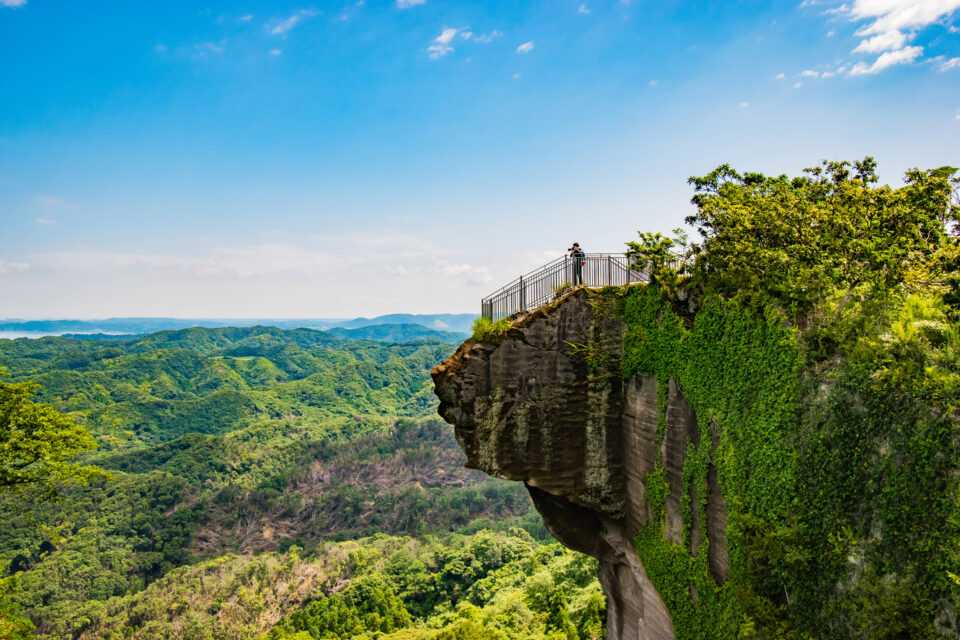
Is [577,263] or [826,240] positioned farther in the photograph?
[577,263]

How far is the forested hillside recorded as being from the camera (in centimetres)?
5522

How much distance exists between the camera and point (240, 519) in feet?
302

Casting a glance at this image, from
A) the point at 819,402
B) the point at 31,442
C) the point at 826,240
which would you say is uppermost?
the point at 826,240

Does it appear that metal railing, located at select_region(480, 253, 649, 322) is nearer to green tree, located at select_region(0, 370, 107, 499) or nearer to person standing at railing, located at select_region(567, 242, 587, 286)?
person standing at railing, located at select_region(567, 242, 587, 286)

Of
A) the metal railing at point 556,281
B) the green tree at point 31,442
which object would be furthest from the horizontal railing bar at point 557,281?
the green tree at point 31,442

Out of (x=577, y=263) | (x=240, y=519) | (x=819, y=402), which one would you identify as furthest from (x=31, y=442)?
(x=240, y=519)

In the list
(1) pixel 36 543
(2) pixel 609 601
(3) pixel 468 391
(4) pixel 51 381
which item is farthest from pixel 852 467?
(4) pixel 51 381

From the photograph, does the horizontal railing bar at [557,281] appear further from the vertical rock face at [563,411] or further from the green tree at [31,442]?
the green tree at [31,442]

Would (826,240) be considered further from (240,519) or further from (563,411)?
(240,519)

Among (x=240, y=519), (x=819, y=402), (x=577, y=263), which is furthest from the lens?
(x=240, y=519)

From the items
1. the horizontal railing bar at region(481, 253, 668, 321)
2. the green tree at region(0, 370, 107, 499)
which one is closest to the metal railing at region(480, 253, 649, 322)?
the horizontal railing bar at region(481, 253, 668, 321)

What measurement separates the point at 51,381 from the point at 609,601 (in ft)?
565

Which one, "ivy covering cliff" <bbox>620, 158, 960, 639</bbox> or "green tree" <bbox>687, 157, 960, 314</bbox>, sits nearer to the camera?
"ivy covering cliff" <bbox>620, 158, 960, 639</bbox>

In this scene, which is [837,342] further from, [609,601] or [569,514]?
[609,601]
